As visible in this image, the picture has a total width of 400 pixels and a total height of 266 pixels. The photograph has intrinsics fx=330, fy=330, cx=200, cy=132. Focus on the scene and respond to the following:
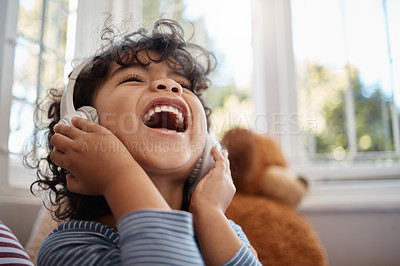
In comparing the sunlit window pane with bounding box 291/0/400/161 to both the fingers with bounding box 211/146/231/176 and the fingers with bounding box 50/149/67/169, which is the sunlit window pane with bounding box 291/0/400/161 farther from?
the fingers with bounding box 50/149/67/169

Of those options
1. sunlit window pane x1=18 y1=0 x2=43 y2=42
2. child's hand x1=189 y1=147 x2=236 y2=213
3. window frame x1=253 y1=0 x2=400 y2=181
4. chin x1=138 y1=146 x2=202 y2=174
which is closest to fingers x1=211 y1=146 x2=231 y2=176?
child's hand x1=189 y1=147 x2=236 y2=213

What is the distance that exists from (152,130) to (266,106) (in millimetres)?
1267

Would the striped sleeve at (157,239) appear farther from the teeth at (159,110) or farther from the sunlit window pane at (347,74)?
the sunlit window pane at (347,74)

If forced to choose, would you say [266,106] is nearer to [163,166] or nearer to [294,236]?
[294,236]

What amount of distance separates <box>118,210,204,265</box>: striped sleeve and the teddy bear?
0.58 metres

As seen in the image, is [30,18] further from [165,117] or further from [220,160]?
[220,160]

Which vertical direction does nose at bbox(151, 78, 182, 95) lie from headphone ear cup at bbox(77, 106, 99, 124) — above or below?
→ above

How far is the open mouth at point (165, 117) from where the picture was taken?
631 mm

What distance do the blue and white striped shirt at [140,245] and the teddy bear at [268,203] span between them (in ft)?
1.51

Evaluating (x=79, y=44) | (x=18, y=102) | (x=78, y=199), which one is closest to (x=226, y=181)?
(x=78, y=199)

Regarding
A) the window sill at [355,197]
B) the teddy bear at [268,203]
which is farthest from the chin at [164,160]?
the window sill at [355,197]

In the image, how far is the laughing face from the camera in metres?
0.60

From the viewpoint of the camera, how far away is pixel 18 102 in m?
0.99

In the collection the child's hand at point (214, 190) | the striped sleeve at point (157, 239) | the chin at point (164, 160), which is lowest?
the striped sleeve at point (157, 239)
